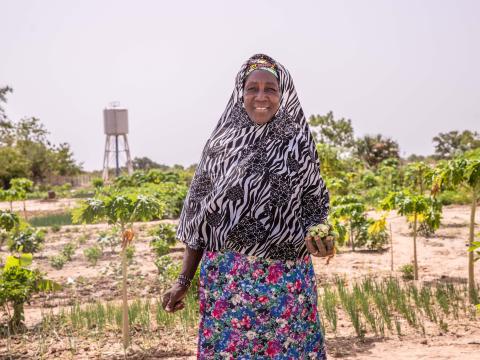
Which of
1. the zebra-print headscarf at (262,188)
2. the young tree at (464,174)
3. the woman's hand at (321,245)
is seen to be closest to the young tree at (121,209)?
the zebra-print headscarf at (262,188)

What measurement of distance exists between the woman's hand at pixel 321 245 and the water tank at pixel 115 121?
39904 millimetres

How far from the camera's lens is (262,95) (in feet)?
8.32

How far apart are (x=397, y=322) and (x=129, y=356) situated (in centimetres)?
230

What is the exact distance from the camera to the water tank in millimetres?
40938

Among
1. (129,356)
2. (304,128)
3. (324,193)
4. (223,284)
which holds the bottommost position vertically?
(129,356)

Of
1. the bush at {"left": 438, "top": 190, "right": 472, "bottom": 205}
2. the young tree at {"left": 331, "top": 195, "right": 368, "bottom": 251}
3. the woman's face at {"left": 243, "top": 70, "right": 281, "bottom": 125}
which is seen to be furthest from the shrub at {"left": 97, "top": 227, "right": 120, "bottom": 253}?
the bush at {"left": 438, "top": 190, "right": 472, "bottom": 205}

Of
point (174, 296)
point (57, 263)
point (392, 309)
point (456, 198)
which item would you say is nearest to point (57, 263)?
point (57, 263)

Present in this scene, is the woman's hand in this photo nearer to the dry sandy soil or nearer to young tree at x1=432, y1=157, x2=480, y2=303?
the dry sandy soil

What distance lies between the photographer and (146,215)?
5.12 m

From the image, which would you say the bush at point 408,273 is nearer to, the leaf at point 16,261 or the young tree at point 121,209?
the young tree at point 121,209

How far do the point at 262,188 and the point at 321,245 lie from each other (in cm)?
35

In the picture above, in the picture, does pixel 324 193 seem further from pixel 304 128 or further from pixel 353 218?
pixel 353 218

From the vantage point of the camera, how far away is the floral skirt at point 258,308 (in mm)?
2436

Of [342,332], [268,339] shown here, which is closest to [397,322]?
[342,332]
